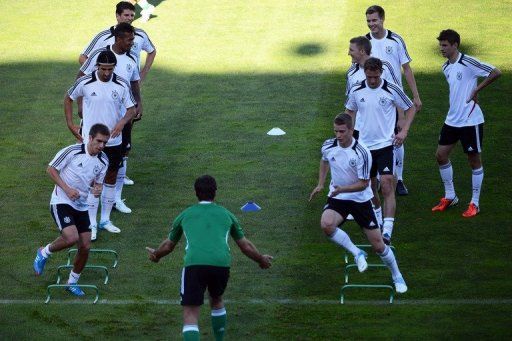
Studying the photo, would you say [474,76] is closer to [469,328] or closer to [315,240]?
[315,240]

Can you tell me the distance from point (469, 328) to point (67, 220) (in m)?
4.53

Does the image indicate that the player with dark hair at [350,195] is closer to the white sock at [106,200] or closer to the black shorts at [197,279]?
the black shorts at [197,279]

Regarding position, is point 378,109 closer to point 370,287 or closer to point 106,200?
point 370,287

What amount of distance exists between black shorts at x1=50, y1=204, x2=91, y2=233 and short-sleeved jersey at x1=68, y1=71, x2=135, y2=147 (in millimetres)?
1871

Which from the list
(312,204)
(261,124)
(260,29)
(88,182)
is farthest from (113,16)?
(88,182)

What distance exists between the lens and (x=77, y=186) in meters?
12.1

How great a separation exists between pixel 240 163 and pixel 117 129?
3488 millimetres

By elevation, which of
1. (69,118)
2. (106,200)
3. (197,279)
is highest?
(197,279)

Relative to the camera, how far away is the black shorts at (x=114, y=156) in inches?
555

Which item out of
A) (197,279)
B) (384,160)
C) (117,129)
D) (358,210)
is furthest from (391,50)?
(197,279)

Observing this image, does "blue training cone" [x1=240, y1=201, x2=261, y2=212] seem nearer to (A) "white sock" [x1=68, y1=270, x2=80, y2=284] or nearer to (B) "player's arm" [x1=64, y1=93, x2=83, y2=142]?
(B) "player's arm" [x1=64, y1=93, x2=83, y2=142]

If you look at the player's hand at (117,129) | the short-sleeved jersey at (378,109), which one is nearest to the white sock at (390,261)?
the short-sleeved jersey at (378,109)

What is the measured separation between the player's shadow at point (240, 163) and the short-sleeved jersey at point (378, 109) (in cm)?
135

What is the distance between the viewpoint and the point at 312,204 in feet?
50.0
